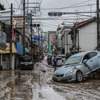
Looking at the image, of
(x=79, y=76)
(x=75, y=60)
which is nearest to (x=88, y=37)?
(x=75, y=60)

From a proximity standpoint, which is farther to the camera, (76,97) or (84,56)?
(84,56)

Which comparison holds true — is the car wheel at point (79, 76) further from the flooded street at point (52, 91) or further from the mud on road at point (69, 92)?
the mud on road at point (69, 92)

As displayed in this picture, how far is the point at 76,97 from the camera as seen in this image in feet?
28.2

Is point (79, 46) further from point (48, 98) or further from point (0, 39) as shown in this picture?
point (48, 98)

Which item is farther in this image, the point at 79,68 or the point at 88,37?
the point at 88,37

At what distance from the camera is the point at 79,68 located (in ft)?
44.3

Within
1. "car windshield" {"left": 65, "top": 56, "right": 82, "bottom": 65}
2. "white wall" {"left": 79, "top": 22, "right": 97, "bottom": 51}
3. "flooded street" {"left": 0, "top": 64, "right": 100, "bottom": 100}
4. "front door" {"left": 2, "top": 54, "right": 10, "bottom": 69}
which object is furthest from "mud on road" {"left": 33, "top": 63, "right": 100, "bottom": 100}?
"white wall" {"left": 79, "top": 22, "right": 97, "bottom": 51}

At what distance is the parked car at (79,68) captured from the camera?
13.0 meters

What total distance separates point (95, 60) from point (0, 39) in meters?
13.3

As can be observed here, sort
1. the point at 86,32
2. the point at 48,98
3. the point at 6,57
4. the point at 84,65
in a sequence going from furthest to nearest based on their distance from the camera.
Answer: the point at 86,32 < the point at 6,57 < the point at 84,65 < the point at 48,98

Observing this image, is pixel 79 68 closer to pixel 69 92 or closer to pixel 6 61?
pixel 69 92

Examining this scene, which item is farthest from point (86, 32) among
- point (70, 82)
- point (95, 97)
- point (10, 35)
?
point (95, 97)

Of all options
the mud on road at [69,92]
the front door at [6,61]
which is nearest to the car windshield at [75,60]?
the mud on road at [69,92]

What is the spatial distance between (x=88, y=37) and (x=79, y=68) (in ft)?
80.2
